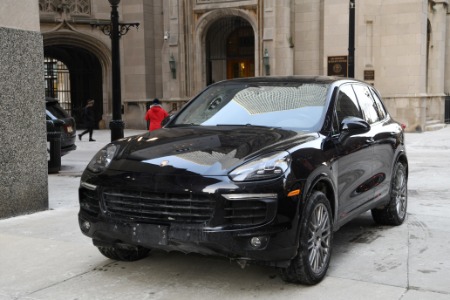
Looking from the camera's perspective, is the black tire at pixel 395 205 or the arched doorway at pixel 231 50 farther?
the arched doorway at pixel 231 50

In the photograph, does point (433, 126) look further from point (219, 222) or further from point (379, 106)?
point (219, 222)

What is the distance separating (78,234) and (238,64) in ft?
73.8

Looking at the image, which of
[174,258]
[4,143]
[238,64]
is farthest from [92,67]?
[174,258]

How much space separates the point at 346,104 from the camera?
584 centimetres

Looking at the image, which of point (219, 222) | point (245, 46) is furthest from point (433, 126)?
point (219, 222)

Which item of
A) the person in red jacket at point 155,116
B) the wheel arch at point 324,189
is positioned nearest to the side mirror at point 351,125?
the wheel arch at point 324,189

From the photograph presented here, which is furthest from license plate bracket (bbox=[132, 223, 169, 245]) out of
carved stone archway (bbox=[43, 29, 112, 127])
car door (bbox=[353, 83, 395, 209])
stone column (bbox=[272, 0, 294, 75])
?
carved stone archway (bbox=[43, 29, 112, 127])

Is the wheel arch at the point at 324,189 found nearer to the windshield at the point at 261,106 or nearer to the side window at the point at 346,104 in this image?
the windshield at the point at 261,106

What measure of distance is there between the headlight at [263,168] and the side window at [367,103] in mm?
2311

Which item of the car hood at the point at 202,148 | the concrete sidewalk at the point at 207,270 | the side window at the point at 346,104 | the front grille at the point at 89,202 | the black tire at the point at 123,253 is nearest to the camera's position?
the car hood at the point at 202,148

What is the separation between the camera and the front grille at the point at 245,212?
161 inches

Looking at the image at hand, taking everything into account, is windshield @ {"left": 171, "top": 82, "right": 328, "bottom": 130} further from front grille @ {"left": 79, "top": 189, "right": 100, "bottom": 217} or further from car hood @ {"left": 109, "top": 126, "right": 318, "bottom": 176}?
front grille @ {"left": 79, "top": 189, "right": 100, "bottom": 217}

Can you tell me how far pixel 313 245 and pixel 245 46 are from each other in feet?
78.8

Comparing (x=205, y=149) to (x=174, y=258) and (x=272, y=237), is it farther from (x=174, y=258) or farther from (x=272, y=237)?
(x=174, y=258)
